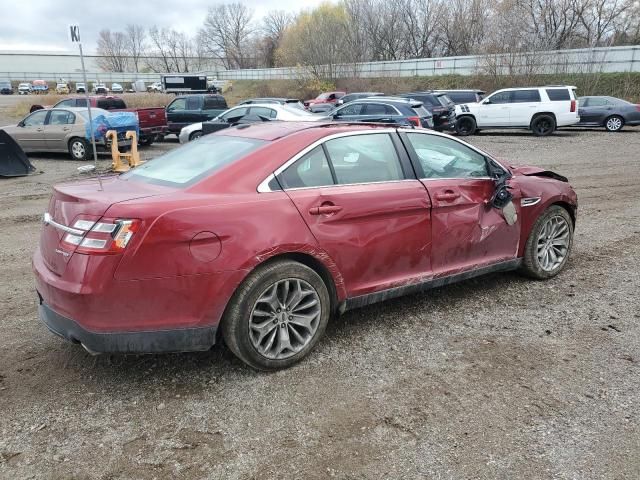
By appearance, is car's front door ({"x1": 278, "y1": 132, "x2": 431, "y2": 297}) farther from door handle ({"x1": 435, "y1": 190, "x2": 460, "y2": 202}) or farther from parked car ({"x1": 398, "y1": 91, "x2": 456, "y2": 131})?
parked car ({"x1": 398, "y1": 91, "x2": 456, "y2": 131})

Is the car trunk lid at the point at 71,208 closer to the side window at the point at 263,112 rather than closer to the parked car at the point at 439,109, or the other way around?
the side window at the point at 263,112

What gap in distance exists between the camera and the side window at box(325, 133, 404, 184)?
12.7ft

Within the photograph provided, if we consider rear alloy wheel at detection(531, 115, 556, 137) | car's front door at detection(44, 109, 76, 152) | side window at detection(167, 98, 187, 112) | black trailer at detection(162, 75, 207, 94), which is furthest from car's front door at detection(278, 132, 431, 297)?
black trailer at detection(162, 75, 207, 94)

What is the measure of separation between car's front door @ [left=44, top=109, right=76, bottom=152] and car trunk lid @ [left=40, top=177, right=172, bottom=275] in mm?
13411

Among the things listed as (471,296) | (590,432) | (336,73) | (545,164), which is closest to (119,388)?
(590,432)

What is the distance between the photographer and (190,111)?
65.2ft

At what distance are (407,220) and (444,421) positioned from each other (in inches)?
59.3

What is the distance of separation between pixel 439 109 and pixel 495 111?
2.59 meters

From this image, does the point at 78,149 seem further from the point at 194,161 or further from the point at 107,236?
the point at 107,236

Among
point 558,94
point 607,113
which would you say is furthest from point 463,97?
point 607,113

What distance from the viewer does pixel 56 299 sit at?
3.18 metres

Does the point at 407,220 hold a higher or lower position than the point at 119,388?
higher

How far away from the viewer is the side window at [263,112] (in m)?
15.6

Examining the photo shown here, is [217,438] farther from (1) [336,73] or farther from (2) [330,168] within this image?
(1) [336,73]
